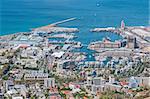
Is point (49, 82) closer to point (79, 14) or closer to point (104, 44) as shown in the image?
point (104, 44)

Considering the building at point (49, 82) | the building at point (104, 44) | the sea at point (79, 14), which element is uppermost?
the sea at point (79, 14)

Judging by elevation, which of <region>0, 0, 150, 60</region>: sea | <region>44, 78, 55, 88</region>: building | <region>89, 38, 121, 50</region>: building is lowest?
<region>44, 78, 55, 88</region>: building

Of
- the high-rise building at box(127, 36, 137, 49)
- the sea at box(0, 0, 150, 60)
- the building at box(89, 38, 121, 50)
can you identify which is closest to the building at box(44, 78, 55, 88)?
the building at box(89, 38, 121, 50)

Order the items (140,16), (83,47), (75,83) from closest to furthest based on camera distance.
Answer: (75,83), (83,47), (140,16)

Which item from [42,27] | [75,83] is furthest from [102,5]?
[75,83]

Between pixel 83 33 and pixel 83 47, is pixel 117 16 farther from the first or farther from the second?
pixel 83 47

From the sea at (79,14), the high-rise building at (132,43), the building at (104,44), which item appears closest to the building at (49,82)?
the building at (104,44)

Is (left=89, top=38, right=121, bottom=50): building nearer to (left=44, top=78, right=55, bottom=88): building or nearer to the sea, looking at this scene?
the sea

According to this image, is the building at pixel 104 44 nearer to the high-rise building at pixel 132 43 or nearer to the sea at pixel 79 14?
the high-rise building at pixel 132 43

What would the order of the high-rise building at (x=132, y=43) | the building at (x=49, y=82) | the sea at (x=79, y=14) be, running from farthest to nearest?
the sea at (x=79, y=14) < the high-rise building at (x=132, y=43) < the building at (x=49, y=82)
